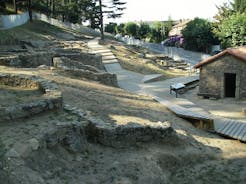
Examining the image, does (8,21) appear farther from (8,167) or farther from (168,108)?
(8,167)

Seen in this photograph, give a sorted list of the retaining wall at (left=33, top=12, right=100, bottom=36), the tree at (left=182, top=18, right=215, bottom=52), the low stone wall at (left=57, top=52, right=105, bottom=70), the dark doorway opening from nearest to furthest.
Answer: the dark doorway opening, the low stone wall at (left=57, top=52, right=105, bottom=70), the tree at (left=182, top=18, right=215, bottom=52), the retaining wall at (left=33, top=12, right=100, bottom=36)

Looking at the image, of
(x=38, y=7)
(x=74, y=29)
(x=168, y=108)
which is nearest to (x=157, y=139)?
(x=168, y=108)

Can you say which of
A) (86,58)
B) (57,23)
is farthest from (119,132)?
(57,23)

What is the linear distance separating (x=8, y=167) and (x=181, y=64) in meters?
36.2

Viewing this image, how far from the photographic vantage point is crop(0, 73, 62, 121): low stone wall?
29.7ft

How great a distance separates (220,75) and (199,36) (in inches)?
1094

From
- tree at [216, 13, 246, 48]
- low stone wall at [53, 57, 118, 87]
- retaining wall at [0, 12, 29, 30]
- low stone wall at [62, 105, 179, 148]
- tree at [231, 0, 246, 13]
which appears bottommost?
low stone wall at [62, 105, 179, 148]

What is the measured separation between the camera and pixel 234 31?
4025 centimetres

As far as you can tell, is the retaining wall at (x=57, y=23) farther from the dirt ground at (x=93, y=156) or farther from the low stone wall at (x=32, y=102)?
the dirt ground at (x=93, y=156)

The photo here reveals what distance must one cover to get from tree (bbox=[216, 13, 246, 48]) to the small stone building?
1714cm

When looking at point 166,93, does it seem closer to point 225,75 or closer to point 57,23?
point 225,75

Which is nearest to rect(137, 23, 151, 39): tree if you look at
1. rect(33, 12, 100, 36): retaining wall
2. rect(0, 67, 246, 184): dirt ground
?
rect(33, 12, 100, 36): retaining wall

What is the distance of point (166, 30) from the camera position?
256ft

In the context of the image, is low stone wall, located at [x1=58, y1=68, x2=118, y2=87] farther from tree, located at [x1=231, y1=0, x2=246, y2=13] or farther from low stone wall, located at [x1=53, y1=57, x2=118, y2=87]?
tree, located at [x1=231, y1=0, x2=246, y2=13]
